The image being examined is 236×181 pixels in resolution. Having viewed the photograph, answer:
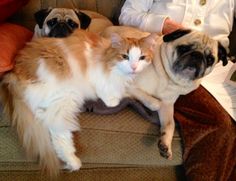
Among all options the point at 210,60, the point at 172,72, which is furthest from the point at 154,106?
the point at 210,60

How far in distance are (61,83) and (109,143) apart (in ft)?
0.86

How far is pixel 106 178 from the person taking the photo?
1.28 metres

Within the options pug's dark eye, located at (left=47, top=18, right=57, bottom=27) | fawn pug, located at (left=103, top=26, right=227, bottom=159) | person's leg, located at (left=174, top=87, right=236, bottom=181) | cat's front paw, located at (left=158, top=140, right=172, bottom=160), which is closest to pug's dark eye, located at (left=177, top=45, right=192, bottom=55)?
fawn pug, located at (left=103, top=26, right=227, bottom=159)

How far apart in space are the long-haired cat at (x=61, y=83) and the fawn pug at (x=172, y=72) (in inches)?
3.5

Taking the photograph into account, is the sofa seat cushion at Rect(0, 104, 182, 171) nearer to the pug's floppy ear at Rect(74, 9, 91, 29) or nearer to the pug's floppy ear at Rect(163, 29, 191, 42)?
the pug's floppy ear at Rect(163, 29, 191, 42)

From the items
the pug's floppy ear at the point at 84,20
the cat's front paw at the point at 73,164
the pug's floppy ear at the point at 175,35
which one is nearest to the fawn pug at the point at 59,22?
the pug's floppy ear at the point at 84,20

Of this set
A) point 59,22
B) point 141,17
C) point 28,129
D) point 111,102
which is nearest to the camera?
point 28,129

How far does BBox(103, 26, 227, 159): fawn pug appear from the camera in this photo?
1.21m

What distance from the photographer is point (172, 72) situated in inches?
50.1

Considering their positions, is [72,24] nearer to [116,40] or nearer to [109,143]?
[116,40]

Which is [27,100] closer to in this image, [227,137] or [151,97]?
[151,97]

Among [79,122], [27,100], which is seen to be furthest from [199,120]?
[27,100]

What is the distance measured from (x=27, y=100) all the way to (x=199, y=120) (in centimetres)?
60

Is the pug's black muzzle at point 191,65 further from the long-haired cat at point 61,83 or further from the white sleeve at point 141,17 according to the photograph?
the white sleeve at point 141,17
